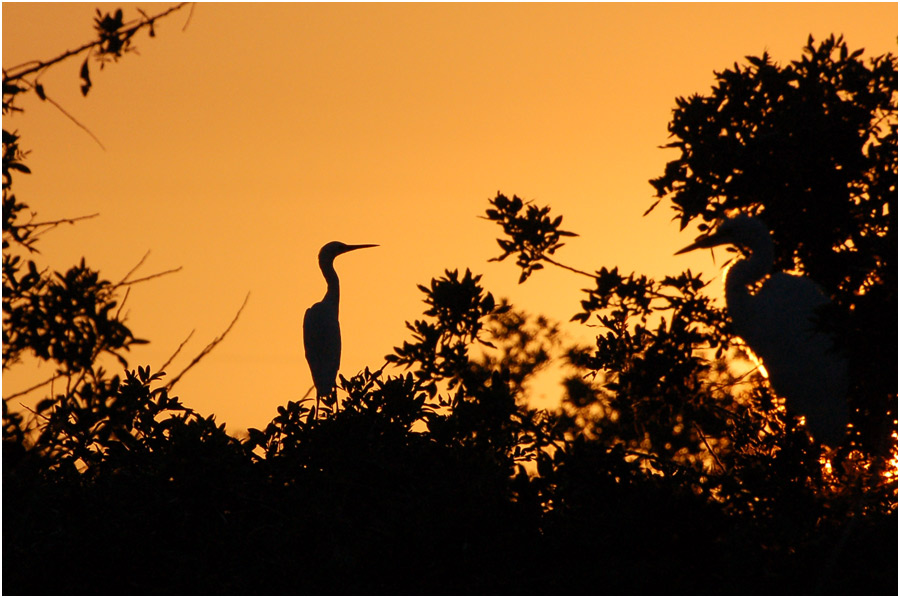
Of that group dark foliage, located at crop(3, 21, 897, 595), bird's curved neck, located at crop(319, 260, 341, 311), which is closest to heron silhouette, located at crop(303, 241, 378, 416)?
bird's curved neck, located at crop(319, 260, 341, 311)

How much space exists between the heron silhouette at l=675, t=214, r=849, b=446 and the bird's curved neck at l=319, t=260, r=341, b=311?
428 cm

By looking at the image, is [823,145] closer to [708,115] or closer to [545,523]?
[708,115]

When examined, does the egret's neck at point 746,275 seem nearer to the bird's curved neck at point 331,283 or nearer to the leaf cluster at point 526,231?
the leaf cluster at point 526,231

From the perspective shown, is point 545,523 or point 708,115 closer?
point 545,523

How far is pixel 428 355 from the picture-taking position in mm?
5383

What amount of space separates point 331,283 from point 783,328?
15.5 feet

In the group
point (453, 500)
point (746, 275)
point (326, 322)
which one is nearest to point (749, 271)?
point (746, 275)

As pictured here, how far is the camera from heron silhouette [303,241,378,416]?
967cm

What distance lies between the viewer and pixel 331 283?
32.1ft

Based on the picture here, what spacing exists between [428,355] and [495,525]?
97 centimetres

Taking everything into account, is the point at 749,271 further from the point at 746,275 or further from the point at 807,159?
the point at 807,159

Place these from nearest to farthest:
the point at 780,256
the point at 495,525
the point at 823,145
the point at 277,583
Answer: the point at 277,583
the point at 495,525
the point at 823,145
the point at 780,256

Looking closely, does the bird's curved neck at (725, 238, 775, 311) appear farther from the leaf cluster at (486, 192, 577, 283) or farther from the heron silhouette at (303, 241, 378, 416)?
the heron silhouette at (303, 241, 378, 416)

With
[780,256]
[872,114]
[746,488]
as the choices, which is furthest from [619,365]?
[872,114]
